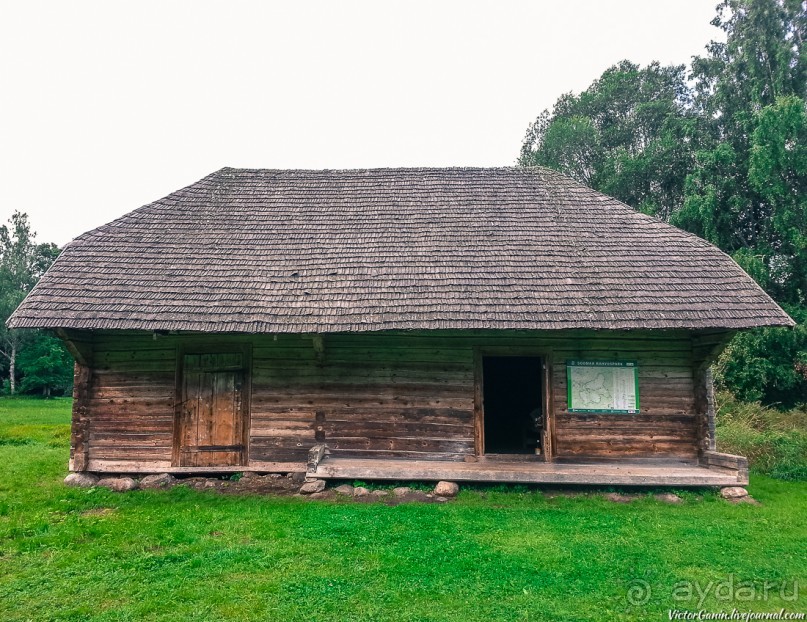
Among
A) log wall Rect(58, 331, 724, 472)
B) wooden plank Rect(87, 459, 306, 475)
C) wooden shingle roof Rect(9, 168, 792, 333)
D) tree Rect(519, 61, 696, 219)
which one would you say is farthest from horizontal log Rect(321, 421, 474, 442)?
tree Rect(519, 61, 696, 219)

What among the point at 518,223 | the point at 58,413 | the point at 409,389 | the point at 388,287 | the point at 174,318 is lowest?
the point at 58,413

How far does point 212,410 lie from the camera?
8.12 meters

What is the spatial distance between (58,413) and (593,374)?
20961 millimetres

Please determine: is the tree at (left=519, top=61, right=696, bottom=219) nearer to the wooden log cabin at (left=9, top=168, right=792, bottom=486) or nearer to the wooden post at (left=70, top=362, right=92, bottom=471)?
the wooden log cabin at (left=9, top=168, right=792, bottom=486)

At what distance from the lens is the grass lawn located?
13.5ft

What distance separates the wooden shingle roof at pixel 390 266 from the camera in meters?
7.38

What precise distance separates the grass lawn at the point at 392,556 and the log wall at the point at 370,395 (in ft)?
3.04

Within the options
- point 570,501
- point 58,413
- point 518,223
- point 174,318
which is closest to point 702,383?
point 570,501

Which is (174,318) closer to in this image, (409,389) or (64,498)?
(64,498)

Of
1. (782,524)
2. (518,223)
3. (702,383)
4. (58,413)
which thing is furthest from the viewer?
(58,413)

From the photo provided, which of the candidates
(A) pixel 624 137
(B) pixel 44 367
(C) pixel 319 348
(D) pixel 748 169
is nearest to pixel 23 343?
(B) pixel 44 367

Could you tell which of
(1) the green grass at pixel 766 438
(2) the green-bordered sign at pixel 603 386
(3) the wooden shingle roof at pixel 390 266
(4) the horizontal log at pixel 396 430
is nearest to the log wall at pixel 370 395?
(4) the horizontal log at pixel 396 430

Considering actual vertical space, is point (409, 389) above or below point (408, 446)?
above

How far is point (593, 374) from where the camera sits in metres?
8.05
